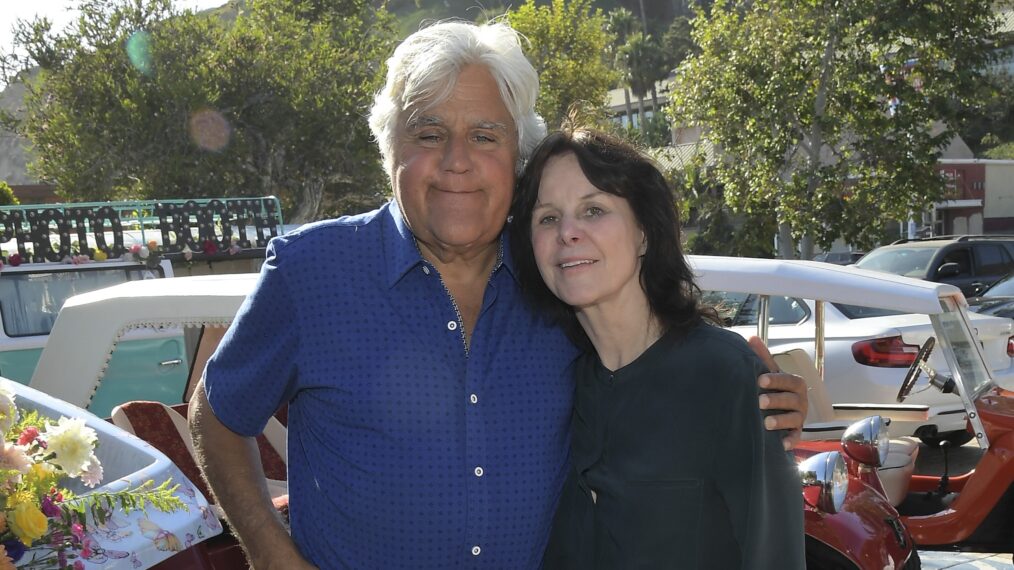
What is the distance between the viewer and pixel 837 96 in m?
15.0

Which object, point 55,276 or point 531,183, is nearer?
point 531,183

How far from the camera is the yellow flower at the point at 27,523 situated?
76.1 inches

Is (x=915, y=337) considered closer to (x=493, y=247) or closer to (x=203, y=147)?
(x=493, y=247)

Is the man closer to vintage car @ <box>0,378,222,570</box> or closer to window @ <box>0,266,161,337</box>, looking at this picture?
vintage car @ <box>0,378,222,570</box>

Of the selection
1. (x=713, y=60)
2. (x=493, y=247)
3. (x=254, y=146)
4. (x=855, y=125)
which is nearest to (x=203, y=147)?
(x=254, y=146)

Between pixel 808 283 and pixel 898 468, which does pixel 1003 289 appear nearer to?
pixel 898 468

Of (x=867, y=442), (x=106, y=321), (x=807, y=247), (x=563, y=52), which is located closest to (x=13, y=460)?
(x=106, y=321)

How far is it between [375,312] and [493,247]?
397 millimetres

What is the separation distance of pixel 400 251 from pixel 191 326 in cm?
178

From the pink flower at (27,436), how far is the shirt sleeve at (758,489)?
148 cm

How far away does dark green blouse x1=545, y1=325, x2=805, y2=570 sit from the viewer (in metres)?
1.97

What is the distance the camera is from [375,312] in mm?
2281

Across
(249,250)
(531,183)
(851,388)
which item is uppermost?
(531,183)

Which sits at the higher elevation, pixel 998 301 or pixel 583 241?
pixel 583 241
